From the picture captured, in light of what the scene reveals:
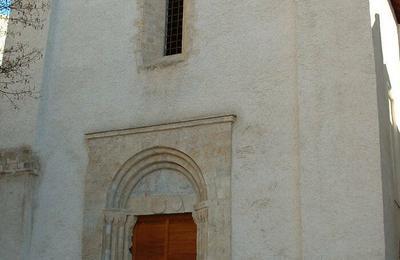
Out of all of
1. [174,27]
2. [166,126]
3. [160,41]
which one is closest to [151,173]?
Result: [166,126]

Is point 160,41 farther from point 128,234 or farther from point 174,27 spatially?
point 128,234

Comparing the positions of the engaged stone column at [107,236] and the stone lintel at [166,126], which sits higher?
the stone lintel at [166,126]

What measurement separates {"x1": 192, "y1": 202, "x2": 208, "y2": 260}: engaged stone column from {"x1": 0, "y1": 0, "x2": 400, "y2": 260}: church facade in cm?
2

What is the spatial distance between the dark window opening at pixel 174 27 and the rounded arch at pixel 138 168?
207 centimetres

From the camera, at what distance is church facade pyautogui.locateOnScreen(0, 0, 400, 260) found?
8500 mm

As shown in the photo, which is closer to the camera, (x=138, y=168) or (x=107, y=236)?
(x=107, y=236)

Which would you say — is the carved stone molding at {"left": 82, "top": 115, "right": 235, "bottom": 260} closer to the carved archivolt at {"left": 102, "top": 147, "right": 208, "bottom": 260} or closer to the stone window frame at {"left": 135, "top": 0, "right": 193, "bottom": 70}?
the carved archivolt at {"left": 102, "top": 147, "right": 208, "bottom": 260}

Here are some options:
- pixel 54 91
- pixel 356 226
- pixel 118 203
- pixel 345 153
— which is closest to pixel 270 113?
pixel 345 153

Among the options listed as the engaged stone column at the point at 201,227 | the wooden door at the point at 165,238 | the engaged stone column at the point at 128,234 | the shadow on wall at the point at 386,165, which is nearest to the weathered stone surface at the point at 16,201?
the engaged stone column at the point at 128,234

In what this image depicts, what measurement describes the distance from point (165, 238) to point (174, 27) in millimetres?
3980

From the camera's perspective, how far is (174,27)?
11211mm

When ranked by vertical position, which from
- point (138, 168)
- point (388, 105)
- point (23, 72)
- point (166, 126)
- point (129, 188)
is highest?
point (23, 72)

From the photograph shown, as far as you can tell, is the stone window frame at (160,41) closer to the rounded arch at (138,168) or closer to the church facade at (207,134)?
the church facade at (207,134)

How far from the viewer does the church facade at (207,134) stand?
8.50m
